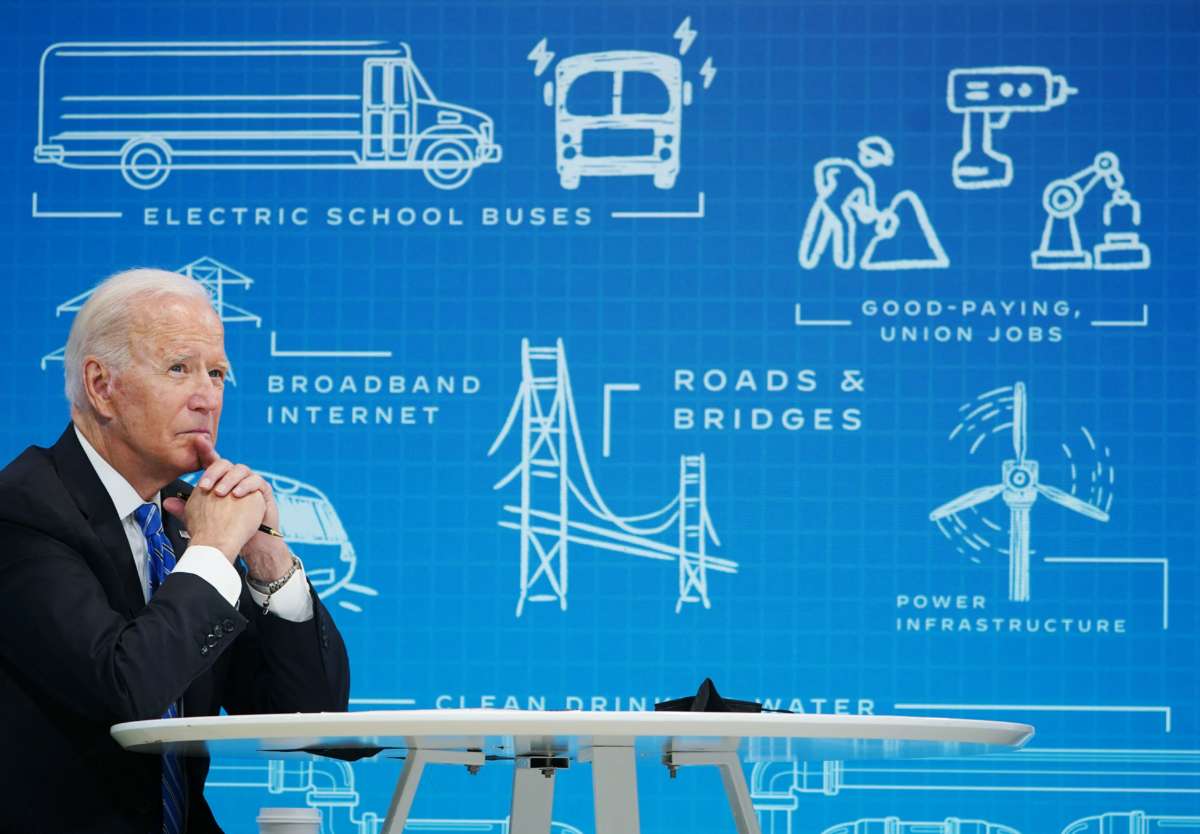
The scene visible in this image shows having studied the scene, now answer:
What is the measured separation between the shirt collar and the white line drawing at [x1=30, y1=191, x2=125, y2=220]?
5.78 ft

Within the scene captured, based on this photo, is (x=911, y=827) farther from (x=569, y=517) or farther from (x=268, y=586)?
(x=268, y=586)

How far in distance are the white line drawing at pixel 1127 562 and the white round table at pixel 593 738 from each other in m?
1.74

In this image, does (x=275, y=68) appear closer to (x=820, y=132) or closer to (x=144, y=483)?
(x=820, y=132)

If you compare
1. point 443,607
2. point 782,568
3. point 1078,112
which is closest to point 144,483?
point 443,607

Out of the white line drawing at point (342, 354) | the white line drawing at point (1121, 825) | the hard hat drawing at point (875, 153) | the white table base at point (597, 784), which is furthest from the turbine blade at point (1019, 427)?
the white table base at point (597, 784)

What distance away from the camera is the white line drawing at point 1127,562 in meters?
3.32

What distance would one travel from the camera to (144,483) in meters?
1.86

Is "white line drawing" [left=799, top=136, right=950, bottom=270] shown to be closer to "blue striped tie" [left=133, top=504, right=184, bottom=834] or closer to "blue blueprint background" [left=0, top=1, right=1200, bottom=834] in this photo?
"blue blueprint background" [left=0, top=1, right=1200, bottom=834]

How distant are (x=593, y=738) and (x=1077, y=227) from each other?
7.84 feet

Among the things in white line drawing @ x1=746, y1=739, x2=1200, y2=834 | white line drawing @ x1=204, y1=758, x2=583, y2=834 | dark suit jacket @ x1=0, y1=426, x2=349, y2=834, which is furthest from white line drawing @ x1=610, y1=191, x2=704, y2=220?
dark suit jacket @ x1=0, y1=426, x2=349, y2=834

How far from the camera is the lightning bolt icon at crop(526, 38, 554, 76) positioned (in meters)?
3.46

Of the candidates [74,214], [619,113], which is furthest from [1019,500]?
[74,214]

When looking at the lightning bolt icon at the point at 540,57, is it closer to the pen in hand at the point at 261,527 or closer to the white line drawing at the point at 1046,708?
the white line drawing at the point at 1046,708

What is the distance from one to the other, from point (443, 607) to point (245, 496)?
1652 millimetres
